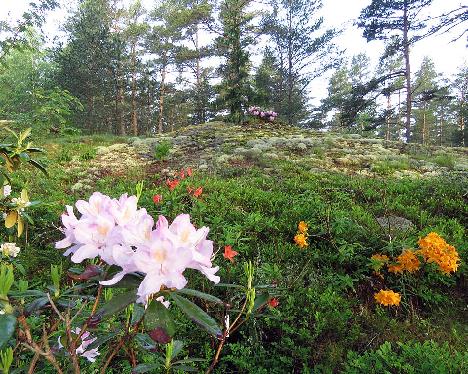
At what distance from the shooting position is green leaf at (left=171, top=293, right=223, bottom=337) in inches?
34.9

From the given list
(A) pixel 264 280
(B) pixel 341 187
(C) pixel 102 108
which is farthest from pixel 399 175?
(C) pixel 102 108

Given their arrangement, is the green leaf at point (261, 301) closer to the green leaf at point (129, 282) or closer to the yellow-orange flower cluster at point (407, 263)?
the green leaf at point (129, 282)

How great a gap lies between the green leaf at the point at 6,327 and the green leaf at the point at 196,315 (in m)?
0.36

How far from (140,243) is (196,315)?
0.87 feet

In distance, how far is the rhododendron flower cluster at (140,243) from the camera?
77 centimetres

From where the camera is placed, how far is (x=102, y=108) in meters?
21.1

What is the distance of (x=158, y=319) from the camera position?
2.73ft

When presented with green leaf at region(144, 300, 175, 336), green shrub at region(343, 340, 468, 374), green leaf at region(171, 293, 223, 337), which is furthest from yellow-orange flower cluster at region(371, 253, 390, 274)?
green leaf at region(144, 300, 175, 336)

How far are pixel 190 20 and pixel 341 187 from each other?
47.3 ft

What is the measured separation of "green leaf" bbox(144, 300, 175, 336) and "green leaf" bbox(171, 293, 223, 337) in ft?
0.16

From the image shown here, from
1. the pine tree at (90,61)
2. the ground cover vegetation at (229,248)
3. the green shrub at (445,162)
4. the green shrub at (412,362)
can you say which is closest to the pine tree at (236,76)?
the ground cover vegetation at (229,248)

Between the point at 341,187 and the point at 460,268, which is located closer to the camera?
the point at 460,268

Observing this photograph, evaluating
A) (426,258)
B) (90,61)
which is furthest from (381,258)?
(90,61)

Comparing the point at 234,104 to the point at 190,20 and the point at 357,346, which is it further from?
the point at 357,346
